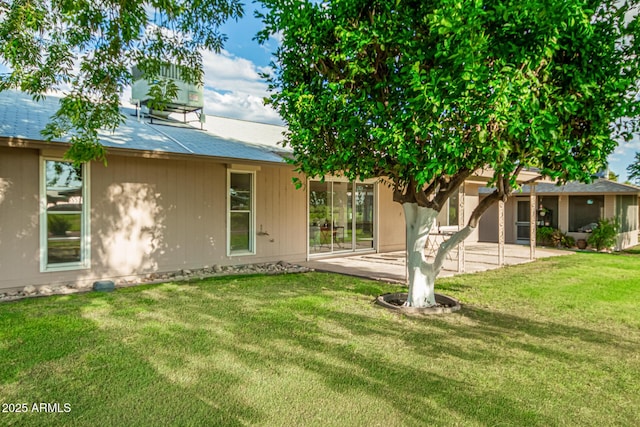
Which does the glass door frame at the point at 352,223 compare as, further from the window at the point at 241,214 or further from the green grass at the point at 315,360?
the green grass at the point at 315,360

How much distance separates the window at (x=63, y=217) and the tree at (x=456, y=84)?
4.00 meters

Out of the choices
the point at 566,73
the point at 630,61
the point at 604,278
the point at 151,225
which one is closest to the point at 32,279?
the point at 151,225

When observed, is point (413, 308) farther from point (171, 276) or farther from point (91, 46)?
point (91, 46)

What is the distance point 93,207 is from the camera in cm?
740

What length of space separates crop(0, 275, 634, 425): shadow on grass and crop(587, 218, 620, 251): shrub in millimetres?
11685

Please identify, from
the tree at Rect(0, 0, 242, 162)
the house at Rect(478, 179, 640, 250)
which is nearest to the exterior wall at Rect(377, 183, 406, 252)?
the house at Rect(478, 179, 640, 250)

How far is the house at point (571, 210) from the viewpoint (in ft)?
50.9

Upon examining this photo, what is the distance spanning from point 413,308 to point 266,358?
Result: 8.25ft

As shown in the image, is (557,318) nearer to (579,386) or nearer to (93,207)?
(579,386)

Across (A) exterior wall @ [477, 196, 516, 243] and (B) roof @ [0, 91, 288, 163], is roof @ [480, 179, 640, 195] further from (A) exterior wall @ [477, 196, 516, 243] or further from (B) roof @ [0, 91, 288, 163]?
(B) roof @ [0, 91, 288, 163]

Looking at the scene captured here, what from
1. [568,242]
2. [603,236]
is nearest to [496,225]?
[568,242]

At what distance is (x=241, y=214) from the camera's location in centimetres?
943

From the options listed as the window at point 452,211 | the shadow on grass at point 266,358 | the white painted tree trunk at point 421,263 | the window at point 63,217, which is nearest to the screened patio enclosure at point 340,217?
the window at point 452,211

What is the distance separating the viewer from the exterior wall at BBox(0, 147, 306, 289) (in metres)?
6.69
